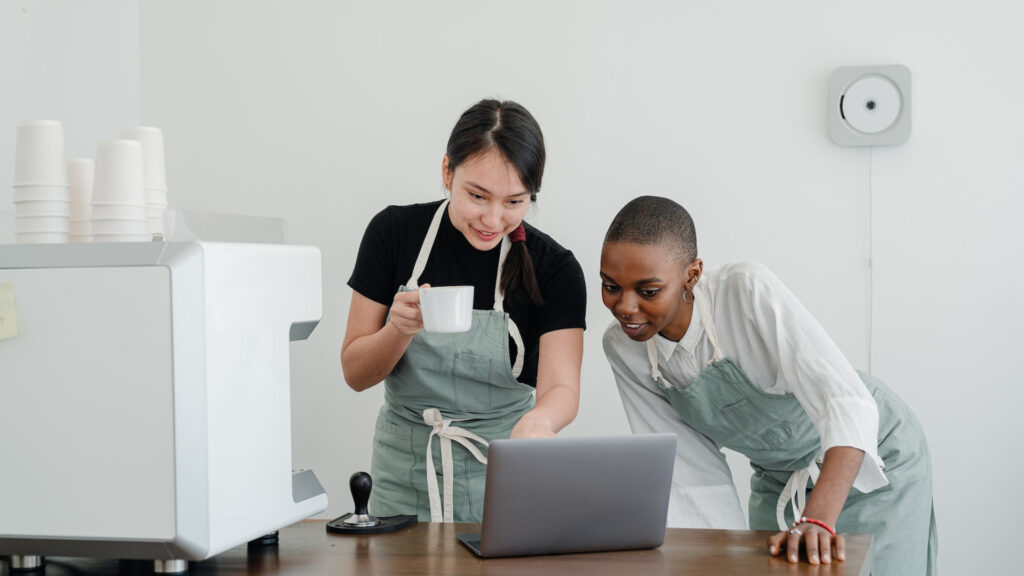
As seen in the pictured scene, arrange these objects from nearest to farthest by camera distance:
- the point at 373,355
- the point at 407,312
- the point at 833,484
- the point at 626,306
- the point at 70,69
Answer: the point at 833,484
the point at 407,312
the point at 626,306
the point at 373,355
the point at 70,69

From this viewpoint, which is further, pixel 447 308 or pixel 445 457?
pixel 445 457

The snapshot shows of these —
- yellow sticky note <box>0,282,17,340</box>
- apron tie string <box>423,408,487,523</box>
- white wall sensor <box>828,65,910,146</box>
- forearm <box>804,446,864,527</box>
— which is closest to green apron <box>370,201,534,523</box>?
apron tie string <box>423,408,487,523</box>

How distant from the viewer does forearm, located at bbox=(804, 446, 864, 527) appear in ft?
4.43

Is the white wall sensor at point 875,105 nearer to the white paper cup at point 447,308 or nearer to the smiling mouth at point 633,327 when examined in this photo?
the smiling mouth at point 633,327

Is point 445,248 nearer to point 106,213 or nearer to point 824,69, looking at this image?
point 106,213

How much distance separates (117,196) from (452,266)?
0.77 meters

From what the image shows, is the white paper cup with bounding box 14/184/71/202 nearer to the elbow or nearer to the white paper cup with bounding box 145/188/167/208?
the white paper cup with bounding box 145/188/167/208

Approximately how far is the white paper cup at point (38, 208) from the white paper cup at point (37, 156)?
23 millimetres

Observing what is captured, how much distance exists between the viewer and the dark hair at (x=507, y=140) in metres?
1.69

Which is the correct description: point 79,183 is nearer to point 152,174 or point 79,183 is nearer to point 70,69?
point 152,174

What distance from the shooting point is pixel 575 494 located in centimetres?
122

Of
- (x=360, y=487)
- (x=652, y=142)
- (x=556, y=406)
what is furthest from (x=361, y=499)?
(x=652, y=142)

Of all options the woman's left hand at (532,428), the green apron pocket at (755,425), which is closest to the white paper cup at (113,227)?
the woman's left hand at (532,428)

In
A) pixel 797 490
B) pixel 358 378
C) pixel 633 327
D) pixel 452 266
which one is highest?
pixel 452 266
